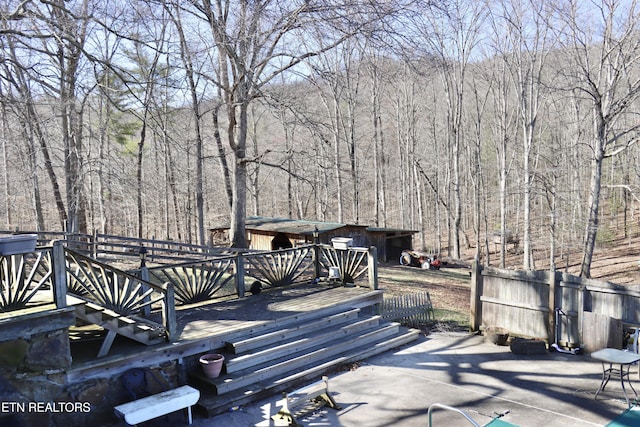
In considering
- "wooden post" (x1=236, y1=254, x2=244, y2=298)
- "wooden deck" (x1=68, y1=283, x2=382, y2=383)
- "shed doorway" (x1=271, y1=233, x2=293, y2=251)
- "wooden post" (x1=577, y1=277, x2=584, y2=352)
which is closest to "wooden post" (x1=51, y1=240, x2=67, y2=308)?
"wooden deck" (x1=68, y1=283, x2=382, y2=383)

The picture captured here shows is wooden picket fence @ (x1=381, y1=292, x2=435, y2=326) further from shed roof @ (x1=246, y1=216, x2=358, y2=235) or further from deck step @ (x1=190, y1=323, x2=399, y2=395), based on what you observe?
shed roof @ (x1=246, y1=216, x2=358, y2=235)

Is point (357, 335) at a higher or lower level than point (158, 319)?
lower

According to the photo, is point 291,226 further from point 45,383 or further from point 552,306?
point 45,383

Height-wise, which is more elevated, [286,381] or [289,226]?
[289,226]

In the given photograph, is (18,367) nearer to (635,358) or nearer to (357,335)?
(357,335)

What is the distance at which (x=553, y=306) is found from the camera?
32.3 feet

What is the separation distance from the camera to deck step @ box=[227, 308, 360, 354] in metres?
8.11

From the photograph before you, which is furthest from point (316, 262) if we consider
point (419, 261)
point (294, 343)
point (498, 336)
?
point (419, 261)

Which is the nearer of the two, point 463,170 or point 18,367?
point 18,367

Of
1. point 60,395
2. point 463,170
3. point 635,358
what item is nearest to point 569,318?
point 635,358

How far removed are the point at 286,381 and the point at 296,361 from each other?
51 cm

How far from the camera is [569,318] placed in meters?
9.72

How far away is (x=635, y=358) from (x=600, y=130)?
13.2 m

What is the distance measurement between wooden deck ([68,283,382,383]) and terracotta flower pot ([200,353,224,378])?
0.57ft
